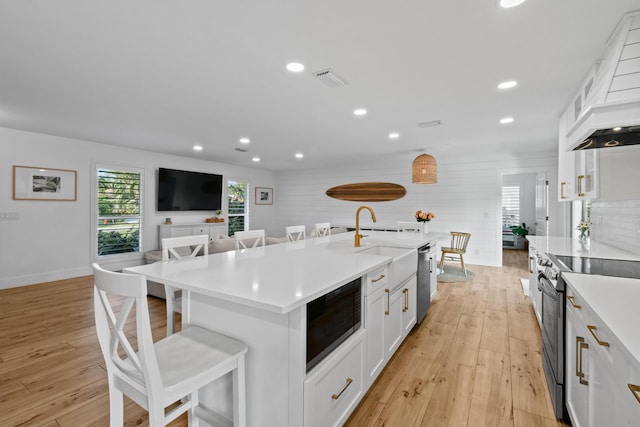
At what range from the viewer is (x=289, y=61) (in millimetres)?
2420

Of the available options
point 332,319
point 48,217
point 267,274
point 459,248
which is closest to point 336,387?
point 332,319

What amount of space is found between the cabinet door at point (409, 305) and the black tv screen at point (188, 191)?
227 inches

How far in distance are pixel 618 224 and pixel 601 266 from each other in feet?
4.21

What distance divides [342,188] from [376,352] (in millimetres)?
1187

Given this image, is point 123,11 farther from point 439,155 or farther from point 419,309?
point 439,155

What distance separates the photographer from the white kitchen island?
125 centimetres

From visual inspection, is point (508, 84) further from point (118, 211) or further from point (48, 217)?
point (48, 217)

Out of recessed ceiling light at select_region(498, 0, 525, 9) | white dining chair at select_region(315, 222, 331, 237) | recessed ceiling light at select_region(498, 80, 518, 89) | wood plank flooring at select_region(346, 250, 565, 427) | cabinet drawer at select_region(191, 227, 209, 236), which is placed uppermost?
recessed ceiling light at select_region(498, 80, 518, 89)

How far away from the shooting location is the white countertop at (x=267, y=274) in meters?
1.24

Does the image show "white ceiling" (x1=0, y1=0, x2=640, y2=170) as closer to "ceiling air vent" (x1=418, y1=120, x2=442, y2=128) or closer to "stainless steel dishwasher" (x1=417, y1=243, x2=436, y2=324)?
"ceiling air vent" (x1=418, y1=120, x2=442, y2=128)

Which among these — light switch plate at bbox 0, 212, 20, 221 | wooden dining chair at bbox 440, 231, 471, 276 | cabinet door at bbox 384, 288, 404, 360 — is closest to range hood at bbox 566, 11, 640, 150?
cabinet door at bbox 384, 288, 404, 360

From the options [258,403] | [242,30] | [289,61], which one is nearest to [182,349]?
[258,403]

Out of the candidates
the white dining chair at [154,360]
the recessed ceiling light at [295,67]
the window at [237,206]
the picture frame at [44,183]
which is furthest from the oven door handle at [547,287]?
the window at [237,206]

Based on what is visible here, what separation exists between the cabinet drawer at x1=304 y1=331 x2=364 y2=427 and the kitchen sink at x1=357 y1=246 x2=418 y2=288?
66cm
